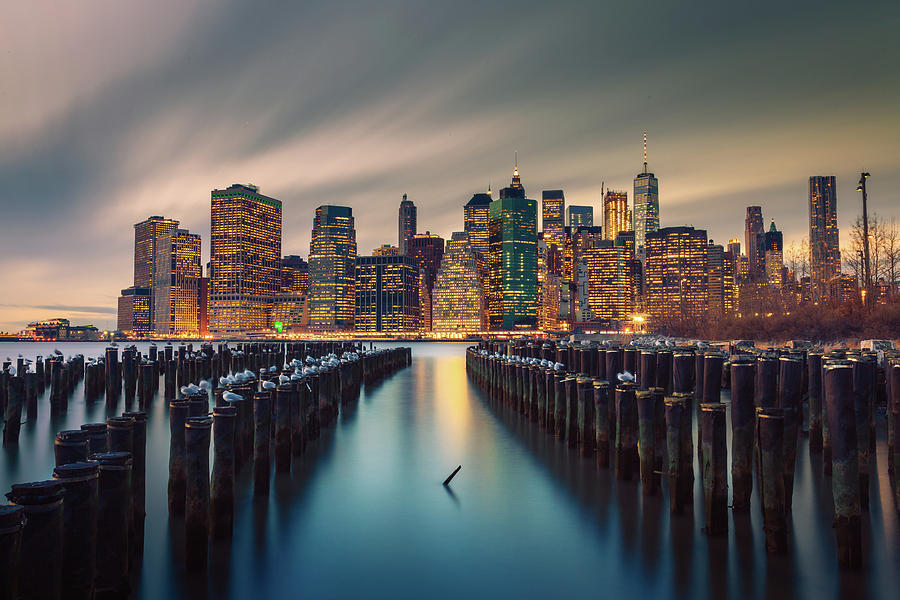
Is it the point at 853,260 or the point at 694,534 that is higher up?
the point at 853,260

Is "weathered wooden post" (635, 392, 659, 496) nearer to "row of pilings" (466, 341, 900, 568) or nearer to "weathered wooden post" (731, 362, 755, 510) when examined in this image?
"row of pilings" (466, 341, 900, 568)

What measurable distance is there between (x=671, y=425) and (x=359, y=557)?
19.3ft

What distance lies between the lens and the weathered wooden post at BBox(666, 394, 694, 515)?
10336 mm

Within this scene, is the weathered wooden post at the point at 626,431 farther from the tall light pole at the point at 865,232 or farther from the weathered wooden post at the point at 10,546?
the tall light pole at the point at 865,232

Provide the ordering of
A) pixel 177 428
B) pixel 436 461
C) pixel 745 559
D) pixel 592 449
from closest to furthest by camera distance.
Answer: pixel 745 559
pixel 177 428
pixel 592 449
pixel 436 461

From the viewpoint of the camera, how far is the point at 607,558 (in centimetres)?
988

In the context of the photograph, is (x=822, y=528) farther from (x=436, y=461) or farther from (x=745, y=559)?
(x=436, y=461)

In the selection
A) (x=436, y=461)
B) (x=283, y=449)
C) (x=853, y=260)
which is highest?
(x=853, y=260)

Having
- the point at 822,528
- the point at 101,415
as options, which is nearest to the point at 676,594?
the point at 822,528

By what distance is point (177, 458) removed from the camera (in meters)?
10.4

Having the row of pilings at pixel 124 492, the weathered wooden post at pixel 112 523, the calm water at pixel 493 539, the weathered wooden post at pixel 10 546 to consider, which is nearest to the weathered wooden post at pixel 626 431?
the calm water at pixel 493 539

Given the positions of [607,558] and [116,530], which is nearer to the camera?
[116,530]

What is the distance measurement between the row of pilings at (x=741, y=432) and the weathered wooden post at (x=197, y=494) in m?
7.72

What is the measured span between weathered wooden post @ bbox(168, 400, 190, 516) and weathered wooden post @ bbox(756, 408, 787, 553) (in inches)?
357
